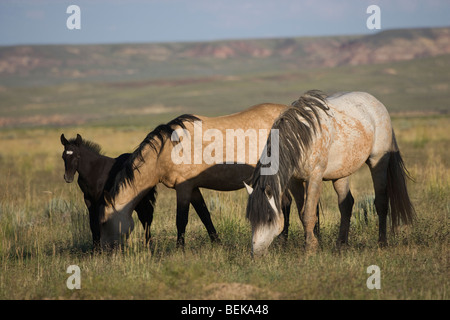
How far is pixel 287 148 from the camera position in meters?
6.24

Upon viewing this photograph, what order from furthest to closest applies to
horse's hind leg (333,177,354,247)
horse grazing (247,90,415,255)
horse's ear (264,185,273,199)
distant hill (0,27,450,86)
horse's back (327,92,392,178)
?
distant hill (0,27,450,86) → horse's hind leg (333,177,354,247) → horse's back (327,92,392,178) → horse grazing (247,90,415,255) → horse's ear (264,185,273,199)

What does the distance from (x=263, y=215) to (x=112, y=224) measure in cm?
214

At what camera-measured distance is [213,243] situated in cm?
743

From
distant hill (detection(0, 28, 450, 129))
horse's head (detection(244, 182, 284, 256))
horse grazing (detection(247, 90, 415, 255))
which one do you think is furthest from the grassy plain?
distant hill (detection(0, 28, 450, 129))

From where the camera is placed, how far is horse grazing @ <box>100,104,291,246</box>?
704 centimetres

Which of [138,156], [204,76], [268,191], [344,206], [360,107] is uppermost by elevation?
[204,76]

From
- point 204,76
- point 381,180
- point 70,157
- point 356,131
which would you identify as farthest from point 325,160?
point 204,76

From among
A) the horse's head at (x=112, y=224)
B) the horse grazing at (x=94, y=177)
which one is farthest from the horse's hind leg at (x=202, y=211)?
the horse's head at (x=112, y=224)

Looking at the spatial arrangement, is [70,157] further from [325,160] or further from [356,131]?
[356,131]

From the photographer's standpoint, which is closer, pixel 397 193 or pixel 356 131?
pixel 356 131

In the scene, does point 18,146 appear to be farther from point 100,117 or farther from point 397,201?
point 100,117

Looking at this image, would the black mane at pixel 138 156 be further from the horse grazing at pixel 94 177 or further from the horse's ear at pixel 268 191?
the horse's ear at pixel 268 191

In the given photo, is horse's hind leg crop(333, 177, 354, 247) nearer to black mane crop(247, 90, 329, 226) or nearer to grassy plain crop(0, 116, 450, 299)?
grassy plain crop(0, 116, 450, 299)
